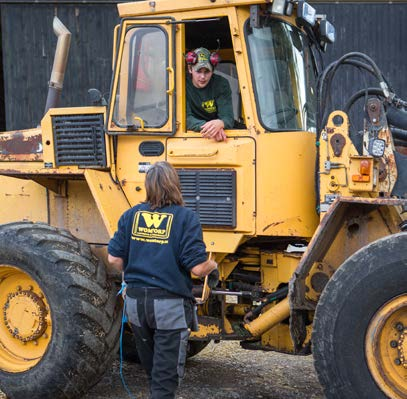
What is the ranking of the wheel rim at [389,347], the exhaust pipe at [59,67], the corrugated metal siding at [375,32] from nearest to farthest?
the wheel rim at [389,347], the exhaust pipe at [59,67], the corrugated metal siding at [375,32]

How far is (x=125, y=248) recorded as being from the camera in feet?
16.0

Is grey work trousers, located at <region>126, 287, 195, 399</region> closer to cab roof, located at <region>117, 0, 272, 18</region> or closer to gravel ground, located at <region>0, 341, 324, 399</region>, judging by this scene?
gravel ground, located at <region>0, 341, 324, 399</region>

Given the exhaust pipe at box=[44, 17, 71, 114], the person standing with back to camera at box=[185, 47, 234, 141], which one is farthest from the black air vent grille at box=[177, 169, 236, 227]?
the exhaust pipe at box=[44, 17, 71, 114]

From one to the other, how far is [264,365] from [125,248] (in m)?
2.90

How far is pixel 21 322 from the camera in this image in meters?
6.00

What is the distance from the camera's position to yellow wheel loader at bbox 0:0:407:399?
17.7 feet

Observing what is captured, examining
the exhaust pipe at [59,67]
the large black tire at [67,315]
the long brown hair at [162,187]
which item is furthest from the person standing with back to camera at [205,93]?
the exhaust pipe at [59,67]

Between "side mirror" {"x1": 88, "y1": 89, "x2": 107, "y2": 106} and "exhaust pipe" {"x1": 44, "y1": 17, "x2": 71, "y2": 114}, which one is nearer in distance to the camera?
"side mirror" {"x1": 88, "y1": 89, "x2": 107, "y2": 106}

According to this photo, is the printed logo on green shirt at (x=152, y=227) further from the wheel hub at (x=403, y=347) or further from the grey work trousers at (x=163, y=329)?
the wheel hub at (x=403, y=347)

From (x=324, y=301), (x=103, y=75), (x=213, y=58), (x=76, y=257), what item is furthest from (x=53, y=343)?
Answer: (x=103, y=75)

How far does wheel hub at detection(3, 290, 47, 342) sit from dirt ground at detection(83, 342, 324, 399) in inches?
29.1

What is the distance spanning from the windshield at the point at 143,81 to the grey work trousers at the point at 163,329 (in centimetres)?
158

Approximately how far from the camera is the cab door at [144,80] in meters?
5.75

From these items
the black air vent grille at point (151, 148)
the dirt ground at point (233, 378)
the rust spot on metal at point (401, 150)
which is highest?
the black air vent grille at point (151, 148)
